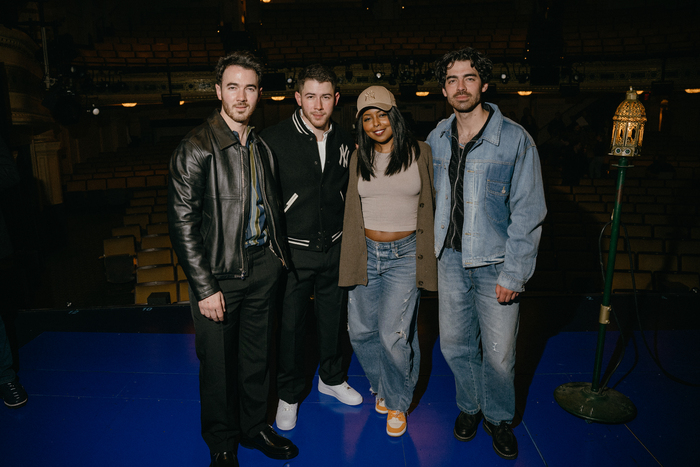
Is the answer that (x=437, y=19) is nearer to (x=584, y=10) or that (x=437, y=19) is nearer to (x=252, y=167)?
(x=584, y=10)

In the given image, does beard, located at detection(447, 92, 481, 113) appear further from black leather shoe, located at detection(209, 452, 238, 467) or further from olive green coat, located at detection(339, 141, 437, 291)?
black leather shoe, located at detection(209, 452, 238, 467)

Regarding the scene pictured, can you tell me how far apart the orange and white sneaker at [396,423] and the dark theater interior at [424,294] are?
0.15ft

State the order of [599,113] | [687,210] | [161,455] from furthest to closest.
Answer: [599,113], [687,210], [161,455]

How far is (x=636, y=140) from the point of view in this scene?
6.70ft

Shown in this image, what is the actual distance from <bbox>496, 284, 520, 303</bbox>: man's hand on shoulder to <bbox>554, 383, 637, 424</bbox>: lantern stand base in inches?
32.7

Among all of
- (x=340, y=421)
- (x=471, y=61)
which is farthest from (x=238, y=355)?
(x=471, y=61)

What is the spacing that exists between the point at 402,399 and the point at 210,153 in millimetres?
1379

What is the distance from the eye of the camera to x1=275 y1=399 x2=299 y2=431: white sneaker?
2.12m

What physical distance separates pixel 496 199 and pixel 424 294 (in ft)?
9.20

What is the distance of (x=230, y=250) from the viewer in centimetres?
174

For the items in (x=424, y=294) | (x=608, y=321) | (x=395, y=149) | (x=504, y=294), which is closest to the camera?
(x=504, y=294)

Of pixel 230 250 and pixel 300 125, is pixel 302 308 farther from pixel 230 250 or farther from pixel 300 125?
pixel 300 125

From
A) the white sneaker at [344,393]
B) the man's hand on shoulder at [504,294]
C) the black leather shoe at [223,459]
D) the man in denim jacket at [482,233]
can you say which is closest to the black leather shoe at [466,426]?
the man in denim jacket at [482,233]

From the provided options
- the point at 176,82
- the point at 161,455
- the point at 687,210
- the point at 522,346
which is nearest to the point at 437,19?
the point at 176,82
